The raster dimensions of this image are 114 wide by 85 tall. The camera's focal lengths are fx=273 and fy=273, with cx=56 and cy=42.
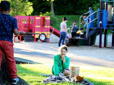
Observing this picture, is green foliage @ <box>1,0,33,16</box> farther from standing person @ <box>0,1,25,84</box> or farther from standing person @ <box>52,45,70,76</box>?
standing person @ <box>0,1,25,84</box>

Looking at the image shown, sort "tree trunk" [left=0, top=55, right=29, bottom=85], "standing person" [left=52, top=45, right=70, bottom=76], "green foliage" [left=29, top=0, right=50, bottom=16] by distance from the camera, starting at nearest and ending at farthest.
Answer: "tree trunk" [left=0, top=55, right=29, bottom=85] → "standing person" [left=52, top=45, right=70, bottom=76] → "green foliage" [left=29, top=0, right=50, bottom=16]

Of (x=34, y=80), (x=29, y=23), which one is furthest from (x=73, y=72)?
(x=29, y=23)

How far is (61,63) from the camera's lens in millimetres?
6281

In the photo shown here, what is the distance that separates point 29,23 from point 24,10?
490cm

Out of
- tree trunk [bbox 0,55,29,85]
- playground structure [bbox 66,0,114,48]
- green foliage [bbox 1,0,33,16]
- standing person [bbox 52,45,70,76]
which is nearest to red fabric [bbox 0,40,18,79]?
tree trunk [bbox 0,55,29,85]

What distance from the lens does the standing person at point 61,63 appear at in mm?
6146

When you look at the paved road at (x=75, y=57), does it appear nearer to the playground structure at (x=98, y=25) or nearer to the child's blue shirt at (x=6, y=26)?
the playground structure at (x=98, y=25)

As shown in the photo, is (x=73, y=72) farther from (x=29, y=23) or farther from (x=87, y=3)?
(x=87, y=3)

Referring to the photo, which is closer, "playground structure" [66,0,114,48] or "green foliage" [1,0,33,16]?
"playground structure" [66,0,114,48]

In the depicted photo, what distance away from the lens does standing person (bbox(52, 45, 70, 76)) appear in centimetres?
615

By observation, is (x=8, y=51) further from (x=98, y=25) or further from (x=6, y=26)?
(x=98, y=25)

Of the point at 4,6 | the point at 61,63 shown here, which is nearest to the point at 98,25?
the point at 61,63

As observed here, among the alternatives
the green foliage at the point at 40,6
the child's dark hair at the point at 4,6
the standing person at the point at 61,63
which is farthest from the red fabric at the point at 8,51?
the green foliage at the point at 40,6

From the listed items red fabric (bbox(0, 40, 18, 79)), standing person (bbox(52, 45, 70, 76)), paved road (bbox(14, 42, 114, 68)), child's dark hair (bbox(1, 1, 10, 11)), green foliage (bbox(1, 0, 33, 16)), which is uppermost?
green foliage (bbox(1, 0, 33, 16))
